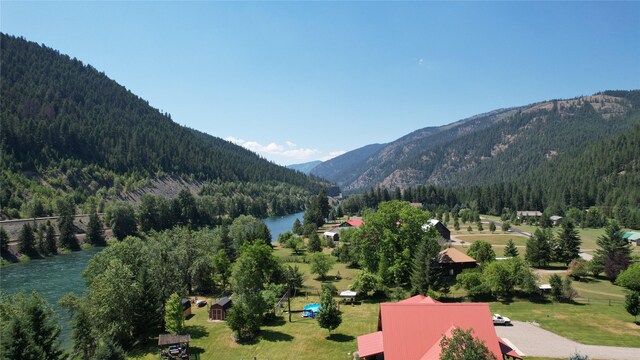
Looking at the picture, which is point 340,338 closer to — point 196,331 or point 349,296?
point 349,296

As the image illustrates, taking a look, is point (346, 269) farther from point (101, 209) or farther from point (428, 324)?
point (101, 209)

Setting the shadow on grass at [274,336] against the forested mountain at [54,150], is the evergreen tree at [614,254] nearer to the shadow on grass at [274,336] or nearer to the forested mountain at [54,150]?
the shadow on grass at [274,336]

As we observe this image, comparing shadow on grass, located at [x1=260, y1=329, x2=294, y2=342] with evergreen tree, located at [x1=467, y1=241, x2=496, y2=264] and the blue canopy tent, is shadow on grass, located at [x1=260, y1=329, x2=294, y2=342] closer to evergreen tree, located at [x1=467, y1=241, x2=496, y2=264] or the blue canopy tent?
the blue canopy tent

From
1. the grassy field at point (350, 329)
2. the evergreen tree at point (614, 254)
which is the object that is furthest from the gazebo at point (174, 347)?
the evergreen tree at point (614, 254)

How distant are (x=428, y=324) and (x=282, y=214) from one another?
514 ft

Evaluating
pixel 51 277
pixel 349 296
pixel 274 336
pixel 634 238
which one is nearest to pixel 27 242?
pixel 51 277

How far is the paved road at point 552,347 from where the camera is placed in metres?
26.8

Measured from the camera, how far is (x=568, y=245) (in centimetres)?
5606

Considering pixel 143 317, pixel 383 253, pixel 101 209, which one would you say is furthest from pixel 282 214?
pixel 143 317

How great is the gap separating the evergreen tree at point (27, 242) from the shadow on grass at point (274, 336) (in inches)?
2812

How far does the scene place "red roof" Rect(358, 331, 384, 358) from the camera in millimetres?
25484

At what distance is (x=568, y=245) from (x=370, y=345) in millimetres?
44646

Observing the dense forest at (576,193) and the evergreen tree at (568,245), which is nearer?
the evergreen tree at (568,245)

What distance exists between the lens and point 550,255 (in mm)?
55188
